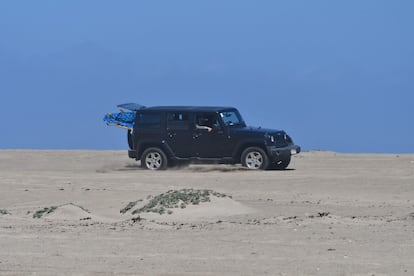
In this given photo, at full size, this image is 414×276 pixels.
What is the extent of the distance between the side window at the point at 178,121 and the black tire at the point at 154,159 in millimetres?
656

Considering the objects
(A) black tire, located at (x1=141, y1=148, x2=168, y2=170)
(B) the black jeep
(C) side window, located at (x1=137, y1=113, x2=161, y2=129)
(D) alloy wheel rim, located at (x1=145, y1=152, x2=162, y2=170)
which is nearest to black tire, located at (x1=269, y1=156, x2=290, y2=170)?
(B) the black jeep

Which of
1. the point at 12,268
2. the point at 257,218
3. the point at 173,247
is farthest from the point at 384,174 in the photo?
the point at 12,268

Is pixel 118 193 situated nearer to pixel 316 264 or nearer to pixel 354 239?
pixel 354 239

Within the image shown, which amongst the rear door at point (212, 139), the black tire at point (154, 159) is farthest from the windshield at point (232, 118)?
the black tire at point (154, 159)

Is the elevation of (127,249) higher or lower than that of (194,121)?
lower

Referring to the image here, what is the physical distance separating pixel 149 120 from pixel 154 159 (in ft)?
2.98

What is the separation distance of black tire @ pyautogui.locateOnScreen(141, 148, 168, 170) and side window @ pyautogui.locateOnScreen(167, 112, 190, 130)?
66cm

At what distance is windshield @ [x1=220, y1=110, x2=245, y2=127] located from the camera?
26000 mm

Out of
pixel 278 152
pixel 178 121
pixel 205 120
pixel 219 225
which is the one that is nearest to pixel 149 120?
pixel 178 121

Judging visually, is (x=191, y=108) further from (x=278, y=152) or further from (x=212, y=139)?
(x=278, y=152)

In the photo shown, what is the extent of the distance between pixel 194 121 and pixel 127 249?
13.7 meters

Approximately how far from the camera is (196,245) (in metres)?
12.8

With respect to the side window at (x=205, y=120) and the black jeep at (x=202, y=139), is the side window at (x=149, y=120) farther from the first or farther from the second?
the side window at (x=205, y=120)

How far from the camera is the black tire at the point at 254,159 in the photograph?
83.6ft
